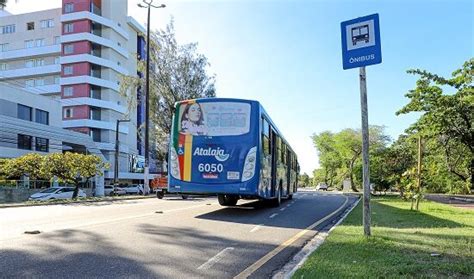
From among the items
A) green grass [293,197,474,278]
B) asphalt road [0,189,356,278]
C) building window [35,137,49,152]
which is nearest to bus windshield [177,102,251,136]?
asphalt road [0,189,356,278]

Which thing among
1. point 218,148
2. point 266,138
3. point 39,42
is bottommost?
point 218,148

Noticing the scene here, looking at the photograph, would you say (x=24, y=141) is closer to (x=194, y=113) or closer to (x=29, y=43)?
(x=29, y=43)

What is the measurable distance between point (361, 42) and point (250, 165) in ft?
20.9

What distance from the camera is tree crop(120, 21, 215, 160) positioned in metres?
44.7

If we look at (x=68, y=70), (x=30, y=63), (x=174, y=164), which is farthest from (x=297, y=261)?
(x=30, y=63)

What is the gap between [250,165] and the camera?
1428 centimetres

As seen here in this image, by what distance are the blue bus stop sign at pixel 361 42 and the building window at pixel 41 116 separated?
149 feet

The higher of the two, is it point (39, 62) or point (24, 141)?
point (39, 62)

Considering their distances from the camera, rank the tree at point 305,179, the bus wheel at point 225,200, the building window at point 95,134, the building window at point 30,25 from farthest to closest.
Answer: the tree at point 305,179 → the building window at point 30,25 → the building window at point 95,134 → the bus wheel at point 225,200

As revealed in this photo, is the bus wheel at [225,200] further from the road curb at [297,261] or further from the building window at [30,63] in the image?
the building window at [30,63]

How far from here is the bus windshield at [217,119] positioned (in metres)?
14.6

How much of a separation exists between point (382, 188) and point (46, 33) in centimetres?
5514

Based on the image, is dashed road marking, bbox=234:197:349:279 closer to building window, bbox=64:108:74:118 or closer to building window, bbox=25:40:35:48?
building window, bbox=64:108:74:118

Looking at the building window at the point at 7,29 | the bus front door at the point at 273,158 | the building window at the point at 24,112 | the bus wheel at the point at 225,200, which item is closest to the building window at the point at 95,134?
the building window at the point at 24,112
